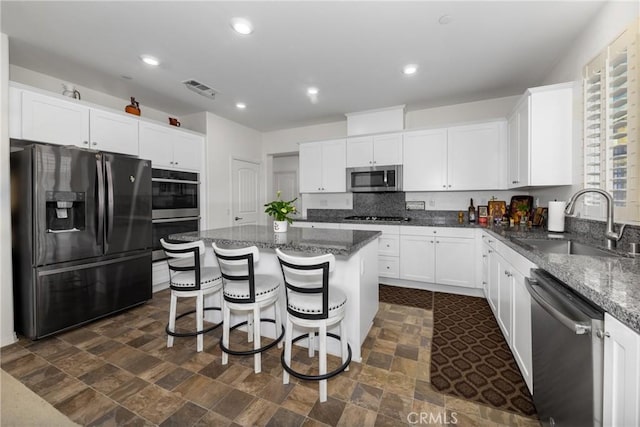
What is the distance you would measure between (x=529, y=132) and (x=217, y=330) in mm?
3520

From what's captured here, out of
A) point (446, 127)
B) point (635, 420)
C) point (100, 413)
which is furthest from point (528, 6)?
point (100, 413)

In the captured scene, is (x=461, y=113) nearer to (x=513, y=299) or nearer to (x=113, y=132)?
(x=513, y=299)

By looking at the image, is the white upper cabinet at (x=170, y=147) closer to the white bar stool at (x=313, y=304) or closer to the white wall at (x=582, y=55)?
the white bar stool at (x=313, y=304)

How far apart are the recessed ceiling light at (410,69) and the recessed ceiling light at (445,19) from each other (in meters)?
0.67

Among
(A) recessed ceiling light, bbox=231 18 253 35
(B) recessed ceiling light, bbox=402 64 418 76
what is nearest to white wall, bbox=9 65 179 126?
(A) recessed ceiling light, bbox=231 18 253 35

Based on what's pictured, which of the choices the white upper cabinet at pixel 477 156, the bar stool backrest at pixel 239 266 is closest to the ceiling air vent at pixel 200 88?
the bar stool backrest at pixel 239 266

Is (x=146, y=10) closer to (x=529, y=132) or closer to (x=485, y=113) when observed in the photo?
(x=529, y=132)

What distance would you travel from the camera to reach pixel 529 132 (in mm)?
2539

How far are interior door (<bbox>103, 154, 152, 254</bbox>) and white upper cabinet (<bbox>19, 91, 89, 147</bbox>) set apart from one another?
1.51ft

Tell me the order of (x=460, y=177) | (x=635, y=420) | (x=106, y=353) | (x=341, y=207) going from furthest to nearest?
1. (x=341, y=207)
2. (x=460, y=177)
3. (x=106, y=353)
4. (x=635, y=420)

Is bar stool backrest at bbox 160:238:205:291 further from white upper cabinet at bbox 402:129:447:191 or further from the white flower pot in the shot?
white upper cabinet at bbox 402:129:447:191

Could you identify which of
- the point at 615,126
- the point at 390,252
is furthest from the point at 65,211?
the point at 615,126

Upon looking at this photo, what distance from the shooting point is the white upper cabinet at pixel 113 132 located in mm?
2941

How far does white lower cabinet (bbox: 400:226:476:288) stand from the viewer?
11.1 ft
